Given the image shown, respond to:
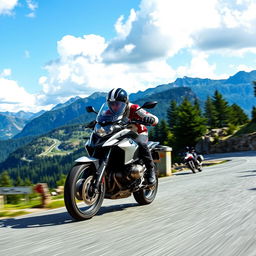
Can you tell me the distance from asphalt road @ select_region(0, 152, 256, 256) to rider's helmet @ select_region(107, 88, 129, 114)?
5.33 ft

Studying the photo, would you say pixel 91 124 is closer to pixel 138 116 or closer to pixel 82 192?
pixel 138 116

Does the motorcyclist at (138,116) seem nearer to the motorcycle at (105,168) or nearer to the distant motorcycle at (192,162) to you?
the motorcycle at (105,168)

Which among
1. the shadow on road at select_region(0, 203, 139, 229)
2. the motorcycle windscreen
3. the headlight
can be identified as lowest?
the shadow on road at select_region(0, 203, 139, 229)

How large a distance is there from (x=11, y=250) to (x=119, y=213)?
2.29 meters

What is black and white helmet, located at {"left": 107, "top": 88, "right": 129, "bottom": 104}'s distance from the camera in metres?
5.70

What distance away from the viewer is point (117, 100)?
5.70m

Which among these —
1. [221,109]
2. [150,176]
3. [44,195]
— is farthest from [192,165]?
[221,109]

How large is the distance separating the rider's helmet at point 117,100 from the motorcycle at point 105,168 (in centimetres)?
10

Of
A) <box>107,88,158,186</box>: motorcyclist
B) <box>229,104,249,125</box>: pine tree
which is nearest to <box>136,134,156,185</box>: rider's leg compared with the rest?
<box>107,88,158,186</box>: motorcyclist

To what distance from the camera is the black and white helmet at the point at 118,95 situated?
224 inches

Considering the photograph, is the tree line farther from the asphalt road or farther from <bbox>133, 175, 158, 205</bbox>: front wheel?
the asphalt road

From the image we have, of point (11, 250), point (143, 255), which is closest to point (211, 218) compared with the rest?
point (143, 255)

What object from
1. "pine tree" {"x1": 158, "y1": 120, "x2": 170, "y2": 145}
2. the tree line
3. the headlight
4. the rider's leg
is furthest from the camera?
"pine tree" {"x1": 158, "y1": 120, "x2": 170, "y2": 145}

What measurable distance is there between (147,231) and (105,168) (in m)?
1.27
